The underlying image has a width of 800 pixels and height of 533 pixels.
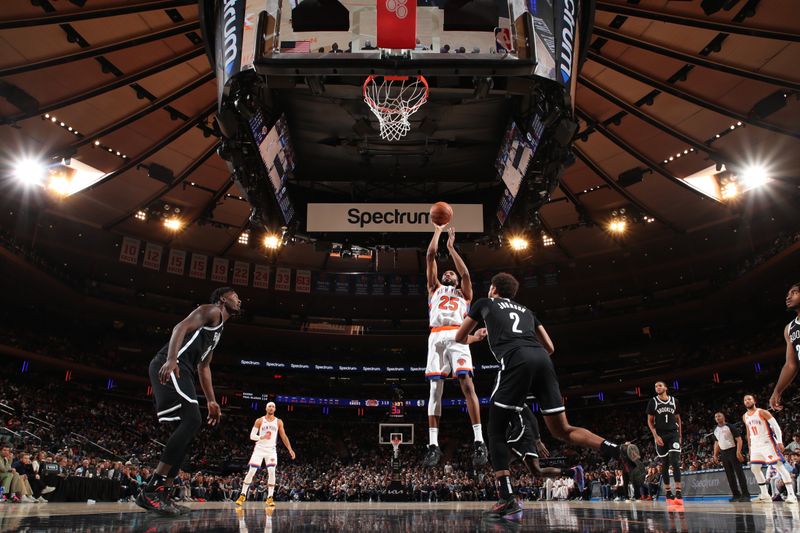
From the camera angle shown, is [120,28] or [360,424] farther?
[360,424]

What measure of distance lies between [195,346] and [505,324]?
10.7ft

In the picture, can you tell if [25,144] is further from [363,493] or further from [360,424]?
[360,424]

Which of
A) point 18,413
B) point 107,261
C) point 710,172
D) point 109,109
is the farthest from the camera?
point 107,261

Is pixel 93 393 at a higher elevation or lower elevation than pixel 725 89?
lower

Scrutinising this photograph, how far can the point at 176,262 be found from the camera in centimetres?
3100

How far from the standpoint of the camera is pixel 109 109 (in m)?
15.7

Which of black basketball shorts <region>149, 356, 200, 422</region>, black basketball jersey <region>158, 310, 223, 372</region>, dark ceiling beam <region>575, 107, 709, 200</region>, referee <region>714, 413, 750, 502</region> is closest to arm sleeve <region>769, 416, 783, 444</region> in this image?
referee <region>714, 413, 750, 502</region>

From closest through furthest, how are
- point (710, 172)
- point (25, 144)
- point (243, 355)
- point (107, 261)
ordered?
point (25, 144) < point (710, 172) < point (107, 261) < point (243, 355)

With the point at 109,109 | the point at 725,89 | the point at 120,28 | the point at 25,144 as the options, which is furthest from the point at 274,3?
the point at 25,144

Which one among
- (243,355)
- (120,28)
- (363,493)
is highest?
(120,28)

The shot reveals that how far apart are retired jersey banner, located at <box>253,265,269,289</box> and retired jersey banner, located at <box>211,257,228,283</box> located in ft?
5.87

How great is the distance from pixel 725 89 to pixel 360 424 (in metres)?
30.7

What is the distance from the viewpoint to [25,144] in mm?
18469

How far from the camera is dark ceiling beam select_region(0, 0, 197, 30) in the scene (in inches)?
449
